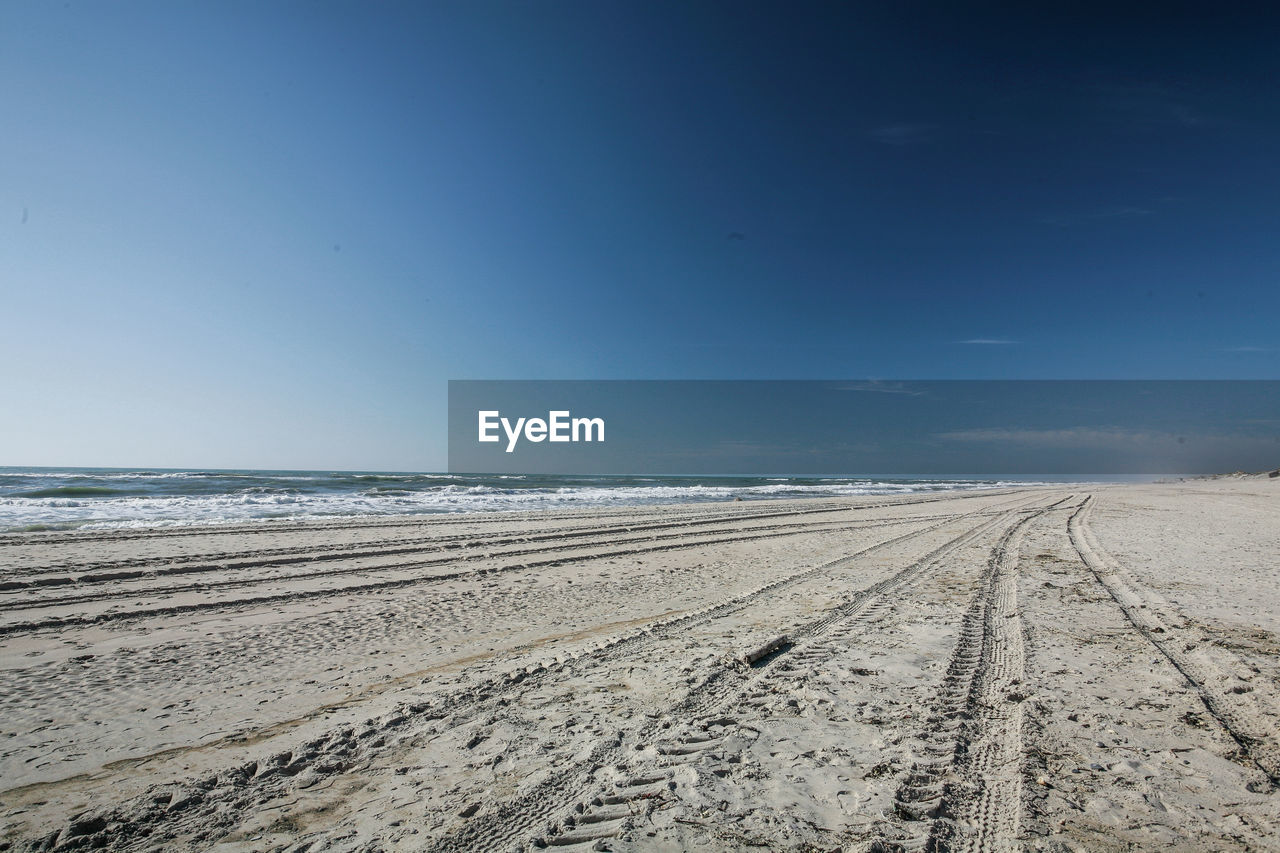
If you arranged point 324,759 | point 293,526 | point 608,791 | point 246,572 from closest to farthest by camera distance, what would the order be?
point 608,791 → point 324,759 → point 246,572 → point 293,526

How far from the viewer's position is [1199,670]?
4.27 m

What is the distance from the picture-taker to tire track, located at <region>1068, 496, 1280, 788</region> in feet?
10.4

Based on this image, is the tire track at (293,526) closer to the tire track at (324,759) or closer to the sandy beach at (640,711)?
the sandy beach at (640,711)

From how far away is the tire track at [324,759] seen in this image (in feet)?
8.57


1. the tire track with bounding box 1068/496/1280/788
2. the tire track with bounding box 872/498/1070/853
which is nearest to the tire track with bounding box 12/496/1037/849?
the tire track with bounding box 872/498/1070/853

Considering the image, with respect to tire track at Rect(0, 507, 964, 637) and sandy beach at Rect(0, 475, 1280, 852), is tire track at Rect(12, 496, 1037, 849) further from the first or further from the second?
tire track at Rect(0, 507, 964, 637)

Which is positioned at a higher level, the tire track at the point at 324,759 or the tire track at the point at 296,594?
the tire track at the point at 324,759

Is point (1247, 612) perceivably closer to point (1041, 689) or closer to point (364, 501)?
point (1041, 689)

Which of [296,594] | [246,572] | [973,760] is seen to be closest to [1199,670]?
[973,760]

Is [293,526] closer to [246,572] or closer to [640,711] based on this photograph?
[246,572]

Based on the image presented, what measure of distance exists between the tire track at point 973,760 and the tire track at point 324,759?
1.41m

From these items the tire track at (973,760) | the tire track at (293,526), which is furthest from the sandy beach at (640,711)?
the tire track at (293,526)

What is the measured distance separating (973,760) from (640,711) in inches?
74.9

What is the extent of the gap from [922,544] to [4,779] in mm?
12387
